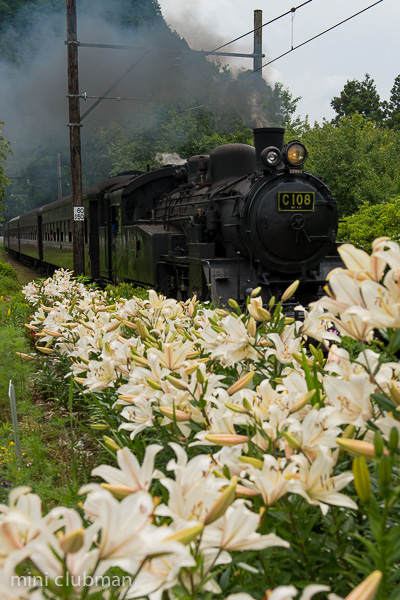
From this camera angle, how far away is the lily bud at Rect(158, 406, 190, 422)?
2014mm

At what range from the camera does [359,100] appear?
202 ft

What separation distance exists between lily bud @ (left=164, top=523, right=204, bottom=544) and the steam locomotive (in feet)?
17.8

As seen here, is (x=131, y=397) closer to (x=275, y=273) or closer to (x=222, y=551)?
(x=222, y=551)

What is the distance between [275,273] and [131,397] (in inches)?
270

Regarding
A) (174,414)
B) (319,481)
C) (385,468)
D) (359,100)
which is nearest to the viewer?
(385,468)

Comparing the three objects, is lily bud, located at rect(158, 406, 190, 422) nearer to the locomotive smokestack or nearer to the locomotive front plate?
the locomotive front plate

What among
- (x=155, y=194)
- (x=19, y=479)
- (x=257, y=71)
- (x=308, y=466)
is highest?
(x=257, y=71)

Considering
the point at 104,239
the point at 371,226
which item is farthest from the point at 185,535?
the point at 371,226

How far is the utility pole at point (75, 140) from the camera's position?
14.2m

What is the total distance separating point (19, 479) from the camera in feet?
11.2

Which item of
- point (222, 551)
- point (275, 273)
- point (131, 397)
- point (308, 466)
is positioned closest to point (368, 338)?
point (308, 466)

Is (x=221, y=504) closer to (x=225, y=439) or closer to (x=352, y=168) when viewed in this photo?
(x=225, y=439)

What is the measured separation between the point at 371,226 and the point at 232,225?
10.2m

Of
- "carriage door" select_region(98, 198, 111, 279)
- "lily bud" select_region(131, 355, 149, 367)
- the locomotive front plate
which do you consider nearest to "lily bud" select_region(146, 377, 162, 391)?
"lily bud" select_region(131, 355, 149, 367)
